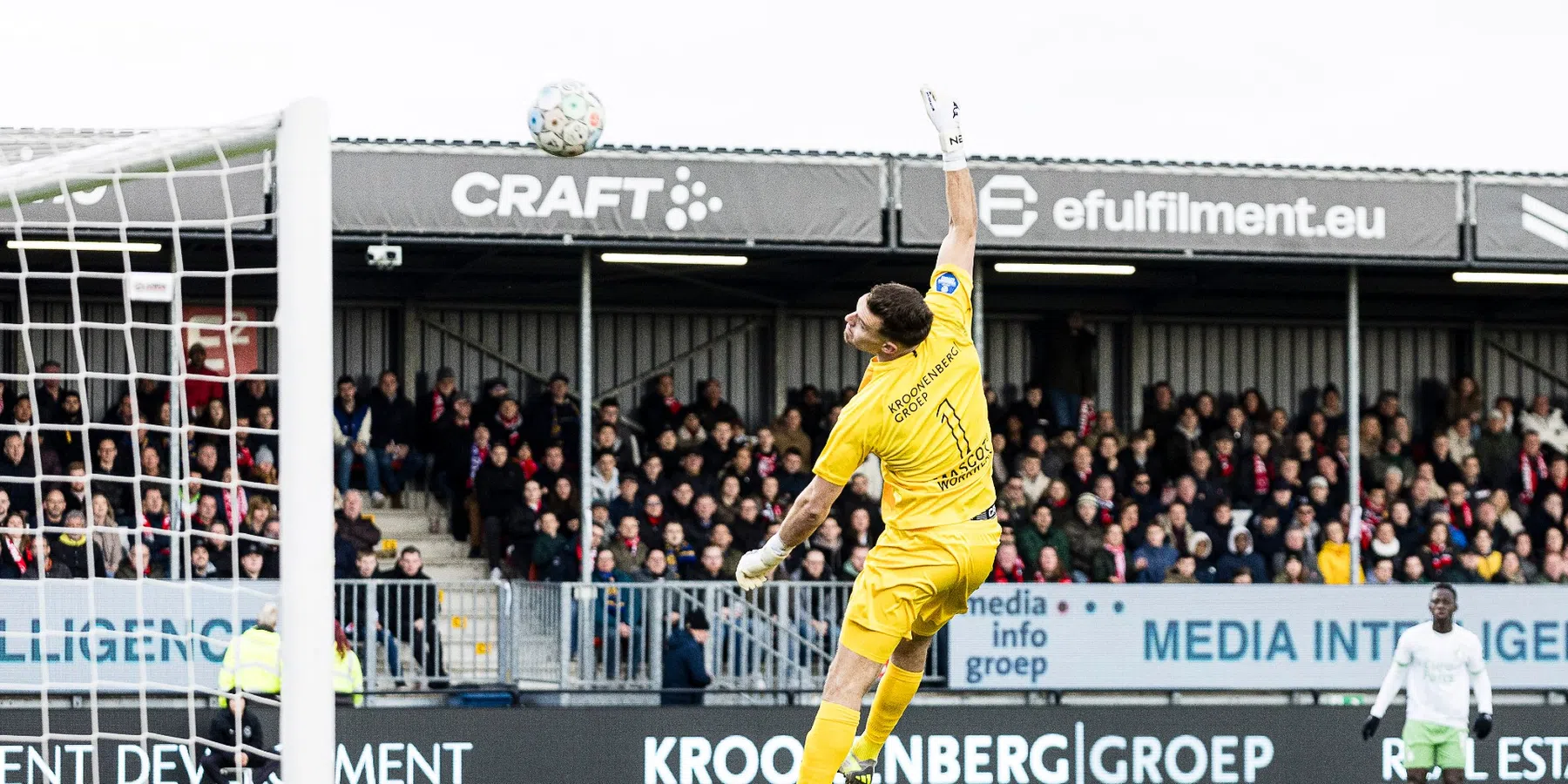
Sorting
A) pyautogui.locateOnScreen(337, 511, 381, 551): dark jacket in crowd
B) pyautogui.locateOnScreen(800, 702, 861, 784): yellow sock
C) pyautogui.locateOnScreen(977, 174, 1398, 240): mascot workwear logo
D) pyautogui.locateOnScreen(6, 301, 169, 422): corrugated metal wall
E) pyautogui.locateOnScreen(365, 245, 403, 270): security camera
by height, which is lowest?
pyautogui.locateOnScreen(800, 702, 861, 784): yellow sock

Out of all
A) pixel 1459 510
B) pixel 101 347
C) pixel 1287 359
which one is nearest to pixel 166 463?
pixel 101 347

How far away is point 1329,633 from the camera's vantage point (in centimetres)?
1652

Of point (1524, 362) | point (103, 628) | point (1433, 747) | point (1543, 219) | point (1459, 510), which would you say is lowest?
point (1433, 747)

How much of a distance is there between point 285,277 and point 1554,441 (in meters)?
19.6

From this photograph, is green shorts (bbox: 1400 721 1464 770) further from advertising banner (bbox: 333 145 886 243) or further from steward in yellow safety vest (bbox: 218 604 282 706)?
steward in yellow safety vest (bbox: 218 604 282 706)

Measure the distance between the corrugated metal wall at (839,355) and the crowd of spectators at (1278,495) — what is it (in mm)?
1640

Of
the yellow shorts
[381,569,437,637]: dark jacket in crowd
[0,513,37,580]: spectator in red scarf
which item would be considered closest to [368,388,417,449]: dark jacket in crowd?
[381,569,437,637]: dark jacket in crowd

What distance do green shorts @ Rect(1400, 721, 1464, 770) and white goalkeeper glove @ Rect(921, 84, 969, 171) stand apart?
27.4 ft

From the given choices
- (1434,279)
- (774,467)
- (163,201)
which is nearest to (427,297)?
(774,467)

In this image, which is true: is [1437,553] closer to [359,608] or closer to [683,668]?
[683,668]

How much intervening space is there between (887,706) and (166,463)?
33.6 feet

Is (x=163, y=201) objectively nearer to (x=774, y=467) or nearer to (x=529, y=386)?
(x=774, y=467)

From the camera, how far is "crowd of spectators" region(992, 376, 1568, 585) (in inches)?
695

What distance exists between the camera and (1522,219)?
18109mm
